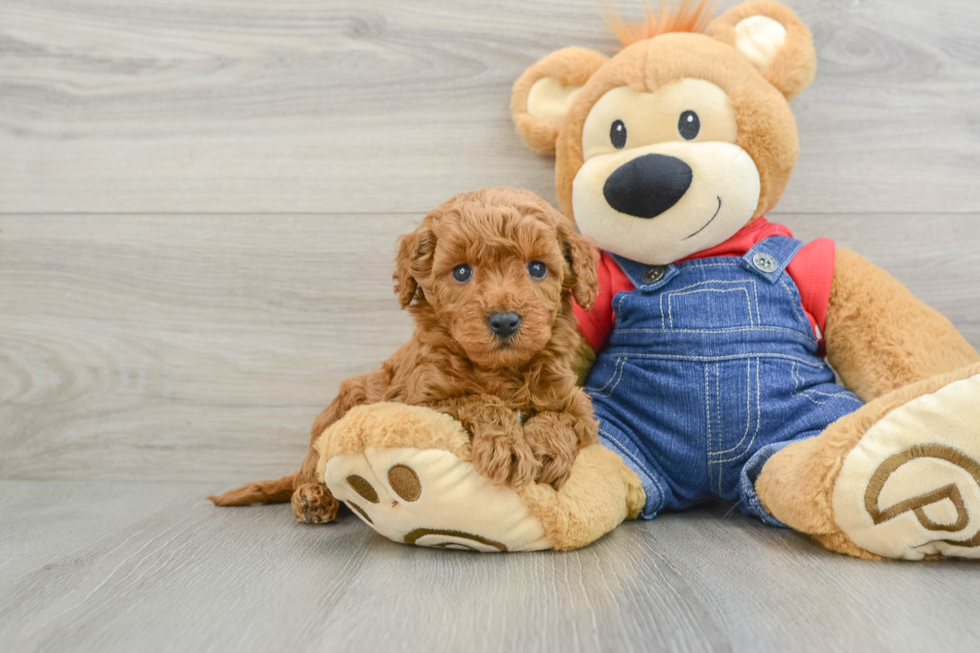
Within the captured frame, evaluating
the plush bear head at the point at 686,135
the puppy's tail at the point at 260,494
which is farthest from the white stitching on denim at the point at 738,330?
the puppy's tail at the point at 260,494

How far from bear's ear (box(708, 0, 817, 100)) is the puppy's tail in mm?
1050

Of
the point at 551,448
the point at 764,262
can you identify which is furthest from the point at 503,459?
the point at 764,262

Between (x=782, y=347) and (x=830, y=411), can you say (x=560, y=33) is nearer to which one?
(x=782, y=347)

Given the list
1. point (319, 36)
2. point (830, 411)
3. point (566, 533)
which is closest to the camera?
point (566, 533)

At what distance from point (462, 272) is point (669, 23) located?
25.5 inches

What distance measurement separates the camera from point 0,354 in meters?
1.35

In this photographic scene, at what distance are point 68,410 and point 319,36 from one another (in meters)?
0.92

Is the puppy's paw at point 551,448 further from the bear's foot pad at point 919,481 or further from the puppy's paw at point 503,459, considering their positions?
the bear's foot pad at point 919,481

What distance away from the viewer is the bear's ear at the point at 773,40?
3.46 feet

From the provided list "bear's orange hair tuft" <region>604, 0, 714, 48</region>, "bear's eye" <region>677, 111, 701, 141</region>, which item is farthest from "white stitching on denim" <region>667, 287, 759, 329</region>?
"bear's orange hair tuft" <region>604, 0, 714, 48</region>

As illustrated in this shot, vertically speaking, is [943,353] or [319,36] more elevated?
[319,36]

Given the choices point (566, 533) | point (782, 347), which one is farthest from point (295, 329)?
point (782, 347)

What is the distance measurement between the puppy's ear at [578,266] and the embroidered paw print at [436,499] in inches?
10.8

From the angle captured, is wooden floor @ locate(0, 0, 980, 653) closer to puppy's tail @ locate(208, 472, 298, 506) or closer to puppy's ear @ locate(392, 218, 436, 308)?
puppy's tail @ locate(208, 472, 298, 506)
